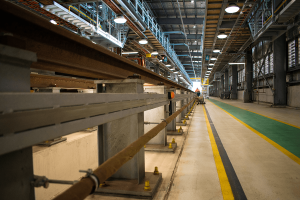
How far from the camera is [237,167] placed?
358cm

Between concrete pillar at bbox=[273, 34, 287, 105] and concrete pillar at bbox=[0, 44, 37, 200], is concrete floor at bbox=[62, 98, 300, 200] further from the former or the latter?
concrete pillar at bbox=[273, 34, 287, 105]

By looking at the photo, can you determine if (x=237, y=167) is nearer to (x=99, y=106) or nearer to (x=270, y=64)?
(x=99, y=106)

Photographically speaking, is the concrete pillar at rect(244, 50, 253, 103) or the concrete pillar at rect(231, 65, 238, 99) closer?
the concrete pillar at rect(244, 50, 253, 103)

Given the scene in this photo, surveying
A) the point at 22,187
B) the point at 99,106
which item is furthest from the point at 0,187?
the point at 99,106

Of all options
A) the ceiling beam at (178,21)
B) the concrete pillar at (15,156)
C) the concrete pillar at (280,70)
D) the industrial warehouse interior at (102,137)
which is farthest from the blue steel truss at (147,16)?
the concrete pillar at (15,156)

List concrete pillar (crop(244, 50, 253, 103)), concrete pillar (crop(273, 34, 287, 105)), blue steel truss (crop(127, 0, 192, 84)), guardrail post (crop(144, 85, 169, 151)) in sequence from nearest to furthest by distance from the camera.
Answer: guardrail post (crop(144, 85, 169, 151)) < blue steel truss (crop(127, 0, 192, 84)) < concrete pillar (crop(273, 34, 287, 105)) < concrete pillar (crop(244, 50, 253, 103))

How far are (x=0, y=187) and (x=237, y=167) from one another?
363 cm

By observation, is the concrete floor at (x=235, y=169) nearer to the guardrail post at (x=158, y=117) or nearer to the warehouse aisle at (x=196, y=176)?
the warehouse aisle at (x=196, y=176)

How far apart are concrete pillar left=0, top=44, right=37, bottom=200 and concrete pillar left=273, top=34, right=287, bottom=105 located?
56.6 ft

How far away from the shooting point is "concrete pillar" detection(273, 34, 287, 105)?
14.8 metres

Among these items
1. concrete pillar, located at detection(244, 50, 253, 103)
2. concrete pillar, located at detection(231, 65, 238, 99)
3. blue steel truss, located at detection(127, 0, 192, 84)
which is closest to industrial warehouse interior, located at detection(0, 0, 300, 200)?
blue steel truss, located at detection(127, 0, 192, 84)

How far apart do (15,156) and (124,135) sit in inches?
75.1

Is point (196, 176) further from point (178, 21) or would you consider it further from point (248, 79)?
point (248, 79)

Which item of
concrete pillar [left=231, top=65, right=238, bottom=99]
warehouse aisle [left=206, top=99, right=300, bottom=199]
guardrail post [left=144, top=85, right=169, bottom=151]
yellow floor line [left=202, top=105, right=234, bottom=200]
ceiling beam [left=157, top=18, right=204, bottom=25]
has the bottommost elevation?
yellow floor line [left=202, top=105, right=234, bottom=200]
